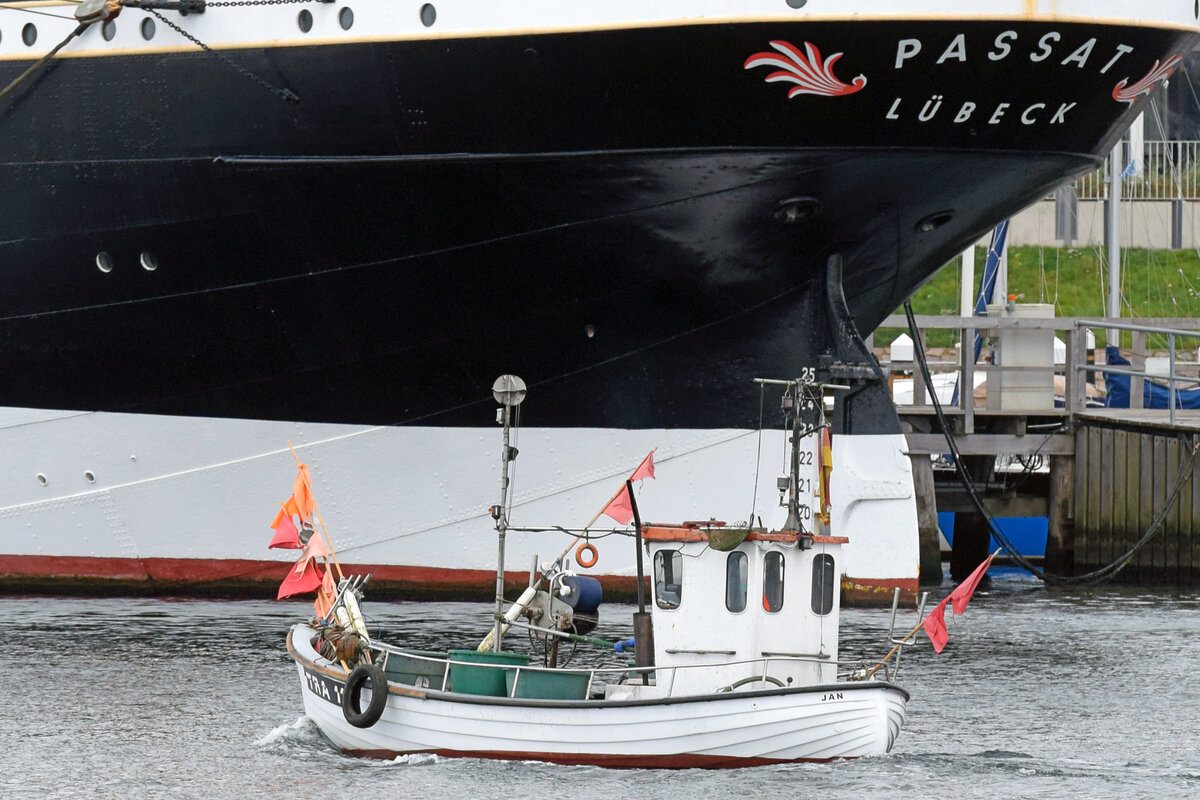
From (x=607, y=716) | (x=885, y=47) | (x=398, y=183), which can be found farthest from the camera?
(x=398, y=183)

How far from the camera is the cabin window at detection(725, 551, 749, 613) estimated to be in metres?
15.7

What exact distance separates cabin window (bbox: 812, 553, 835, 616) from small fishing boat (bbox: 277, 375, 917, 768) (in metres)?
0.01

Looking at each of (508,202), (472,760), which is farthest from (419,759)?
(508,202)

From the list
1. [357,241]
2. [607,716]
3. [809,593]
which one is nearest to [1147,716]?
[809,593]

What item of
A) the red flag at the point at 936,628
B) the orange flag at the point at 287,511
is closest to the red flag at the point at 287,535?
the orange flag at the point at 287,511

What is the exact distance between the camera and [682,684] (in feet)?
51.9

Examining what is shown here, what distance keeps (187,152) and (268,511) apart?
4.53 metres

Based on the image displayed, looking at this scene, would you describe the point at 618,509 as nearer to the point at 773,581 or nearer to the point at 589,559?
the point at 773,581

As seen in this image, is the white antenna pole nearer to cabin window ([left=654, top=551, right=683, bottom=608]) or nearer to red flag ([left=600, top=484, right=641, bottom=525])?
red flag ([left=600, top=484, right=641, bottom=525])

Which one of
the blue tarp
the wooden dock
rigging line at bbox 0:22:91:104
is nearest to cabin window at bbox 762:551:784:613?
rigging line at bbox 0:22:91:104

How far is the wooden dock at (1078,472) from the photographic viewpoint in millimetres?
27234

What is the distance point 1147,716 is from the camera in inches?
704

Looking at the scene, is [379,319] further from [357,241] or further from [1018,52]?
[1018,52]

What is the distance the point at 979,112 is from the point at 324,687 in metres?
9.45
